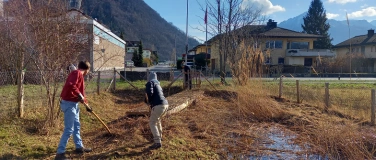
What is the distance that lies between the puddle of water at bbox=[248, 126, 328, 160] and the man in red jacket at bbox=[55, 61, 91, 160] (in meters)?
3.00

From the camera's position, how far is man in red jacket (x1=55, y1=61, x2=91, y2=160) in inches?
180

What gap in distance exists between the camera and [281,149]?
546 centimetres

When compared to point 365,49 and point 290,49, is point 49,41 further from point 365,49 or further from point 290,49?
point 365,49

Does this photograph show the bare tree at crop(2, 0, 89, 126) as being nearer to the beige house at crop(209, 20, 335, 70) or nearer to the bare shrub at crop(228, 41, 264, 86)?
the bare shrub at crop(228, 41, 264, 86)

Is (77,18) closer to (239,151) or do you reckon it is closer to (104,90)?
(239,151)

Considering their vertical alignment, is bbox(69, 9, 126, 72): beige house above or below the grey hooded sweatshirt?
above

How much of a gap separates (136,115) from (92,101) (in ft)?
9.99

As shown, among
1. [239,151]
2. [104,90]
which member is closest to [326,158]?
[239,151]

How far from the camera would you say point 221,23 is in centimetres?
1738

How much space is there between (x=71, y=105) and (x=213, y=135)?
2.94 m

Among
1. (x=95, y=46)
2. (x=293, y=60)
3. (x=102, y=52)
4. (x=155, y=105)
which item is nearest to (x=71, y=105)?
(x=155, y=105)

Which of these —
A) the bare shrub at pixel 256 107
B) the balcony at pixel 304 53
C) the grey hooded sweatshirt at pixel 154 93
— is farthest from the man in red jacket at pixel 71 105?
the balcony at pixel 304 53

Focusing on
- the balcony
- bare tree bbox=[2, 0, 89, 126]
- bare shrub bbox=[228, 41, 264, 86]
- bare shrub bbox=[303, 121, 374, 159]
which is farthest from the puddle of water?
the balcony

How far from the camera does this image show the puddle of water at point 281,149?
5051 millimetres
